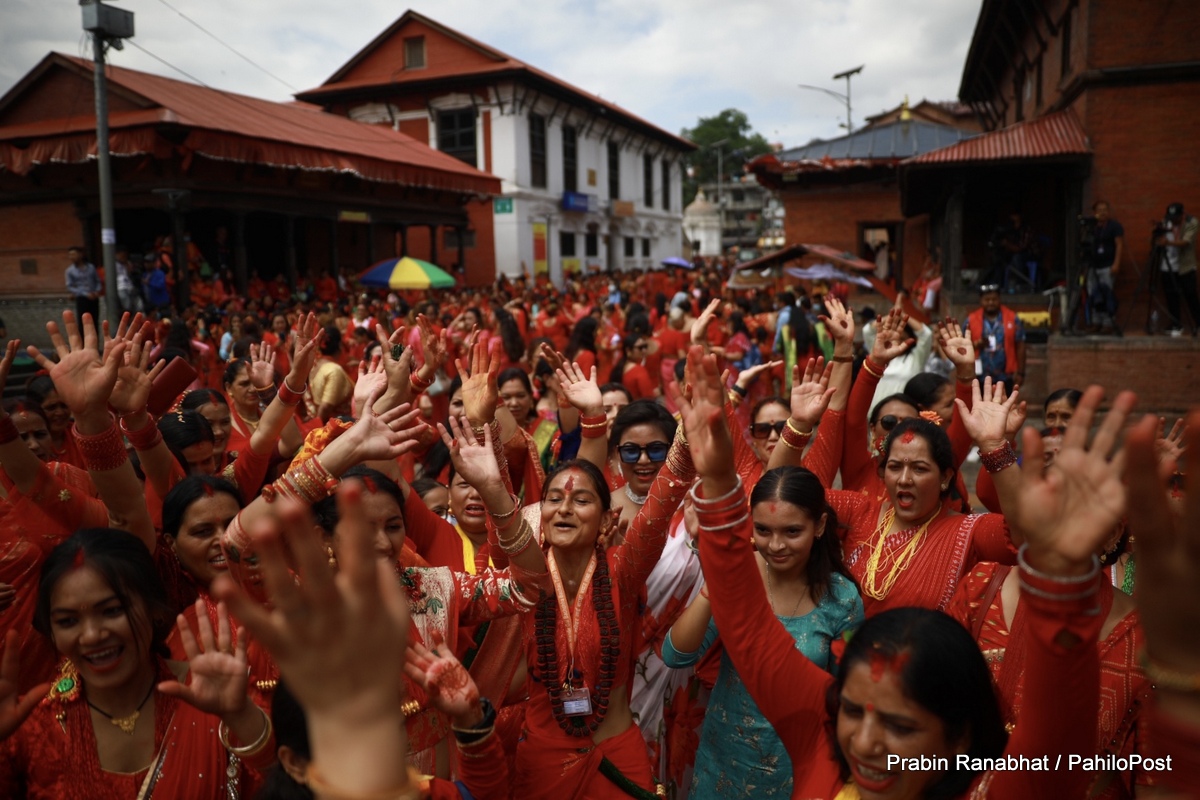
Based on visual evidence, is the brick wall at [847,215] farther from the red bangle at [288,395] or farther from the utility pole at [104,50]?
the red bangle at [288,395]

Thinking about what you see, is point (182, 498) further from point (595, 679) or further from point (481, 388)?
point (595, 679)

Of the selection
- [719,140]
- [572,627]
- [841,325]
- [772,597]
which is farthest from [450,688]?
[719,140]

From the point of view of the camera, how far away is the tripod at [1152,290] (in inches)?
449

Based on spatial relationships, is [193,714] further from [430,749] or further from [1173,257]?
[1173,257]

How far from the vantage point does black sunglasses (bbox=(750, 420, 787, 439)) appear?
4375 millimetres

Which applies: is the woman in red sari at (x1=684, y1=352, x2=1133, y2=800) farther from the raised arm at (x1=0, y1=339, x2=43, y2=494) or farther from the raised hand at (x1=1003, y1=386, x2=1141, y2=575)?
the raised arm at (x1=0, y1=339, x2=43, y2=494)

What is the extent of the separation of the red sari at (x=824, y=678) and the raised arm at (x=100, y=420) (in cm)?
184

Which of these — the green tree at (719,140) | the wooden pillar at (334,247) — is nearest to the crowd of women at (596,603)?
the wooden pillar at (334,247)

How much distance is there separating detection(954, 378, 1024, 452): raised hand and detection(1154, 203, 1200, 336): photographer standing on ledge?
10.5m

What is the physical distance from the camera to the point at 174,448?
3723mm

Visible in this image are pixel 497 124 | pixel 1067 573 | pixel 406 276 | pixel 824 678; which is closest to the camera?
pixel 1067 573

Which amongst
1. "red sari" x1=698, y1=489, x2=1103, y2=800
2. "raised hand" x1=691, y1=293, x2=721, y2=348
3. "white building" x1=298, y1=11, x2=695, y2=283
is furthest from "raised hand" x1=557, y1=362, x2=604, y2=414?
"white building" x1=298, y1=11, x2=695, y2=283

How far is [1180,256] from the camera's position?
11.3 m

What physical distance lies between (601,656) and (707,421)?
110cm
